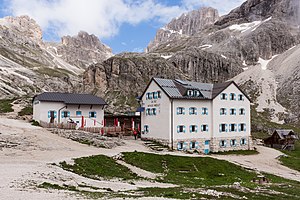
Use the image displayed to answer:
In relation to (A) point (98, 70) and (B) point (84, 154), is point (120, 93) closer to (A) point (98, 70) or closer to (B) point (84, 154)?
(A) point (98, 70)

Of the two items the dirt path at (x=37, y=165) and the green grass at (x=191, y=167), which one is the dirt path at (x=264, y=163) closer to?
the green grass at (x=191, y=167)

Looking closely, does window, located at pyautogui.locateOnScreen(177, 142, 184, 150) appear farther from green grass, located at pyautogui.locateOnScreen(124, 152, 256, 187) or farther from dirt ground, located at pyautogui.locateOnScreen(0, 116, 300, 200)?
green grass, located at pyautogui.locateOnScreen(124, 152, 256, 187)

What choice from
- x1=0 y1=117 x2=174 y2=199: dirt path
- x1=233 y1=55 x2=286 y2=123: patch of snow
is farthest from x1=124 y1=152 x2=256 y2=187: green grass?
x1=233 y1=55 x2=286 y2=123: patch of snow

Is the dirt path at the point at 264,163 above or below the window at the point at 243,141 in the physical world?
below

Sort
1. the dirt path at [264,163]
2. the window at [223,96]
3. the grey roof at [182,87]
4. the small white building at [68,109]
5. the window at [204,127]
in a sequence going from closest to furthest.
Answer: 1. the dirt path at [264,163]
2. the grey roof at [182,87]
3. the small white building at [68,109]
4. the window at [204,127]
5. the window at [223,96]

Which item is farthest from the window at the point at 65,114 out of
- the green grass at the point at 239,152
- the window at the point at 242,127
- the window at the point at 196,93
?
the window at the point at 242,127

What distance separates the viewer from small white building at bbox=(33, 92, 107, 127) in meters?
53.4

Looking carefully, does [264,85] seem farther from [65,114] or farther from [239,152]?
[65,114]

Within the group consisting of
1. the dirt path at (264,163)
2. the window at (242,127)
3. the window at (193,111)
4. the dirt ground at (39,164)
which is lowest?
the dirt path at (264,163)

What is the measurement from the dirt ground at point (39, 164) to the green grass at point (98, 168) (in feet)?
4.48

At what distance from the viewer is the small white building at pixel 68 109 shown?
53.4m

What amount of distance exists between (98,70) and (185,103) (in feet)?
358

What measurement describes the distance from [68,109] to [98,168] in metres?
28.1

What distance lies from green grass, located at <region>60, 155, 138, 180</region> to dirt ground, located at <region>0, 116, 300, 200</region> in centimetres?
137
